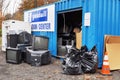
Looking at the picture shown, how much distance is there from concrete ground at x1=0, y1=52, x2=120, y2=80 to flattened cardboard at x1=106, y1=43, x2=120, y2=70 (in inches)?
8.9

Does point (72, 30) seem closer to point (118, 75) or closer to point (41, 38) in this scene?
point (41, 38)

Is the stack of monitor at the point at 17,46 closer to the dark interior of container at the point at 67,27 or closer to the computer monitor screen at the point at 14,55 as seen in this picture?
the computer monitor screen at the point at 14,55

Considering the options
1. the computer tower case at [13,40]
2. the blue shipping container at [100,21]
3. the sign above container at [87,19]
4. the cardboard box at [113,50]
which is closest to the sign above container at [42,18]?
the computer tower case at [13,40]

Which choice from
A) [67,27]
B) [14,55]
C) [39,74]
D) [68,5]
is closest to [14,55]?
[14,55]

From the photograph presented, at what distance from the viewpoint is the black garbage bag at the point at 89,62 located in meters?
A: 7.00

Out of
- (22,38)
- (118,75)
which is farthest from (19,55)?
(118,75)

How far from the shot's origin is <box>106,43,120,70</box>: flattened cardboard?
7.49 m

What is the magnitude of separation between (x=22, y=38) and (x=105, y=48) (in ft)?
14.1

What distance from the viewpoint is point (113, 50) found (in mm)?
7594

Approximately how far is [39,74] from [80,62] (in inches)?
50.6

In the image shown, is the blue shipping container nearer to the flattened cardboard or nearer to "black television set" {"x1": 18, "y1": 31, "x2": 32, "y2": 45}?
the flattened cardboard

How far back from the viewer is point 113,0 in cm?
796

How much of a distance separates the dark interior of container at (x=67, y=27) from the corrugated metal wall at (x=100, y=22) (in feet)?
8.17

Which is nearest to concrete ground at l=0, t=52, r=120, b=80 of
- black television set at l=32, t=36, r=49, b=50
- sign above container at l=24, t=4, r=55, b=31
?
black television set at l=32, t=36, r=49, b=50
